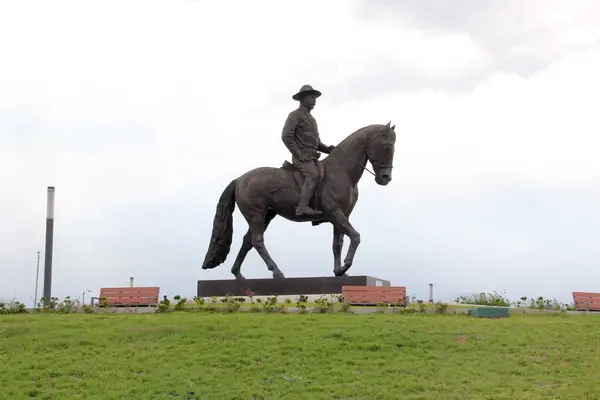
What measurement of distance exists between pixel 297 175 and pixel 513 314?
595 centimetres

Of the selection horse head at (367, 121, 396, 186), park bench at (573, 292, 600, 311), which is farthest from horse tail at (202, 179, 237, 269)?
park bench at (573, 292, 600, 311)

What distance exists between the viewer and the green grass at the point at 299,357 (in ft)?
38.1

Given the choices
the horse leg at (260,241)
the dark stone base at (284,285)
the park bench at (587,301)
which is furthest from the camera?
the horse leg at (260,241)

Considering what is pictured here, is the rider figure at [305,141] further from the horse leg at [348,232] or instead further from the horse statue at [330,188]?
the horse leg at [348,232]

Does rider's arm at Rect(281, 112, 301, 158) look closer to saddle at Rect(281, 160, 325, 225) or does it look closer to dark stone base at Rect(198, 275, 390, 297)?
saddle at Rect(281, 160, 325, 225)

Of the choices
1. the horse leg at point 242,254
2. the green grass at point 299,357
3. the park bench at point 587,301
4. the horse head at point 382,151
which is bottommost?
the green grass at point 299,357

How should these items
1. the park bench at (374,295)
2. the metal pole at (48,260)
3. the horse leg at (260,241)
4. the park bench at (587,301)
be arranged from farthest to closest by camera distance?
the horse leg at (260,241), the park bench at (587,301), the metal pole at (48,260), the park bench at (374,295)

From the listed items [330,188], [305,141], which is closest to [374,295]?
[330,188]

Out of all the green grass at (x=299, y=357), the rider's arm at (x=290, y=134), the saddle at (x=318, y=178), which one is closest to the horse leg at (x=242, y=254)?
the saddle at (x=318, y=178)

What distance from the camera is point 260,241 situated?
19719 millimetres

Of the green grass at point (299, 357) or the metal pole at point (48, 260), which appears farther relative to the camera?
the metal pole at point (48, 260)

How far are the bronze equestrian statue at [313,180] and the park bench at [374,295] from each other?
38.3 inches

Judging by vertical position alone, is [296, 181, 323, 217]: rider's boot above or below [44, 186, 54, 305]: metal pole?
above

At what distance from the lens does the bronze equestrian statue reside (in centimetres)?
1888
